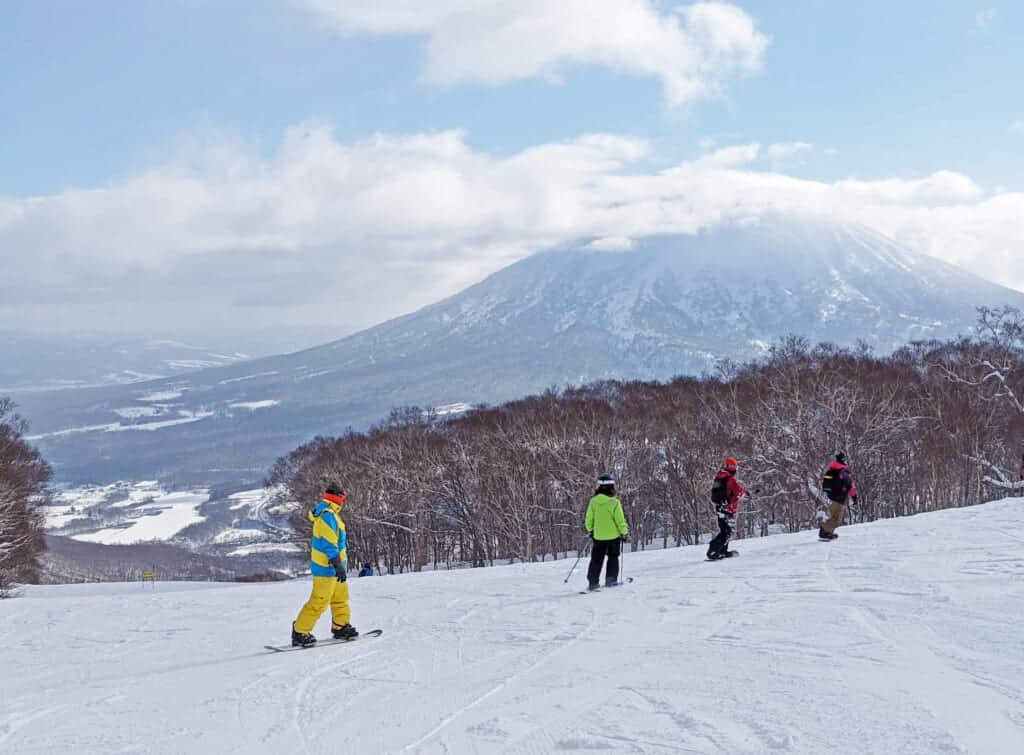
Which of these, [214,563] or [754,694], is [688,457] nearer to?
[754,694]

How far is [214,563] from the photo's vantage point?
12375 centimetres

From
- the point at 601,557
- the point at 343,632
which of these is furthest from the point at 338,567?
the point at 601,557

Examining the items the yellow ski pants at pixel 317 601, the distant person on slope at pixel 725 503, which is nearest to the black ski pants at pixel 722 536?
the distant person on slope at pixel 725 503

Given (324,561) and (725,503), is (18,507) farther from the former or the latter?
(324,561)

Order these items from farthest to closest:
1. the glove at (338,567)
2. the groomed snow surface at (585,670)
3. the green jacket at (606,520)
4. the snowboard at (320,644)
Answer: the green jacket at (606,520) < the snowboard at (320,644) < the glove at (338,567) < the groomed snow surface at (585,670)

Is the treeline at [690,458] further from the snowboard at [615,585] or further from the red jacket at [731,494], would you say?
the snowboard at [615,585]

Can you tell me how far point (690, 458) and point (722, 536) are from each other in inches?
1334

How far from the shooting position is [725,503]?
15.5 m

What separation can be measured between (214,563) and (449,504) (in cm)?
8262

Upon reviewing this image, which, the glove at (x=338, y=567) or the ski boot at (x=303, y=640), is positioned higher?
the glove at (x=338, y=567)

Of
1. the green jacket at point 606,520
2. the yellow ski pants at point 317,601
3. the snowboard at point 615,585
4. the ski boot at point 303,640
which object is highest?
the green jacket at point 606,520

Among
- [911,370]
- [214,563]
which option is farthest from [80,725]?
[214,563]

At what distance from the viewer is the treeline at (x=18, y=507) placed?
1504 inches

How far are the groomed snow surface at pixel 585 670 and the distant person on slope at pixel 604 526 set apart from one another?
543mm
